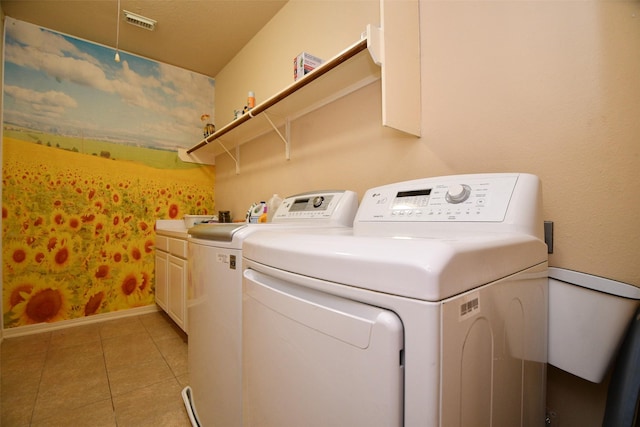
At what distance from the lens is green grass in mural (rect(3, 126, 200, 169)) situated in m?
2.32

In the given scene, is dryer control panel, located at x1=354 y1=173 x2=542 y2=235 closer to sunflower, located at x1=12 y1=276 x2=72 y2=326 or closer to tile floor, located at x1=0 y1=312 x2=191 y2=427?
tile floor, located at x1=0 y1=312 x2=191 y2=427

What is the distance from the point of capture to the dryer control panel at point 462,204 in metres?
0.72

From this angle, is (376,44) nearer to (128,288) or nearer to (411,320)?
(411,320)

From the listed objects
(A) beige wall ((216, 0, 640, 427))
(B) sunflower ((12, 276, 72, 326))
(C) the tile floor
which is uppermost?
(A) beige wall ((216, 0, 640, 427))

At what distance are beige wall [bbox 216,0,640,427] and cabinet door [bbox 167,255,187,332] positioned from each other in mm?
1633

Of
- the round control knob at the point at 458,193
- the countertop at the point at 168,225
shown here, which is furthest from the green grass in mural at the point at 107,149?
the round control knob at the point at 458,193

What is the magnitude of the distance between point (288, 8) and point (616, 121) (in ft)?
7.06

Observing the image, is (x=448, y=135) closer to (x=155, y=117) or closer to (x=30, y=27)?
(x=155, y=117)

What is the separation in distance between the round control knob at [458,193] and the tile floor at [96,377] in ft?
5.23

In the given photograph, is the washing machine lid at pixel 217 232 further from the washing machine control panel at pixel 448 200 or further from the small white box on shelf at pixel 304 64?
the small white box on shelf at pixel 304 64

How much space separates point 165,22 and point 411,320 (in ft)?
9.76

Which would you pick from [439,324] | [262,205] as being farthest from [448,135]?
[262,205]

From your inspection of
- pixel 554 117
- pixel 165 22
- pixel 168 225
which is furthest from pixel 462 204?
pixel 168 225

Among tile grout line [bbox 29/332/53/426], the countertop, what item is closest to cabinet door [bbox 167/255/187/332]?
the countertop
